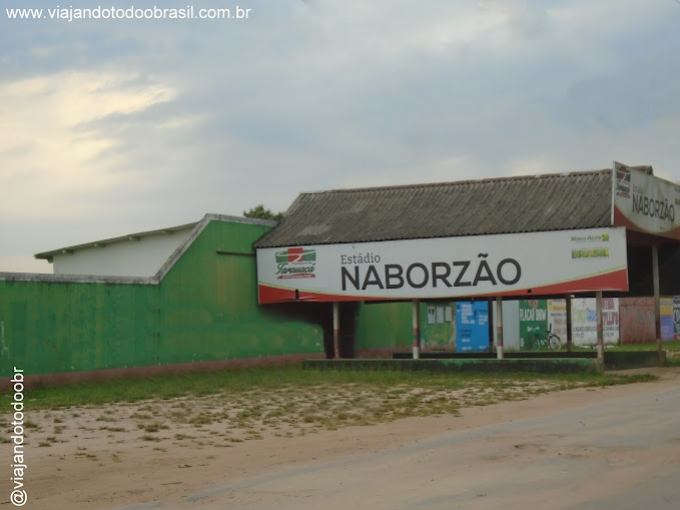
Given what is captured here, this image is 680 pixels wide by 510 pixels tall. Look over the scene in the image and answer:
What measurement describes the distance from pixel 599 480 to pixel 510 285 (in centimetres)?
1923

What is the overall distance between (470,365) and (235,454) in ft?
51.8

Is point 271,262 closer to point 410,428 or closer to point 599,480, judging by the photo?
point 410,428

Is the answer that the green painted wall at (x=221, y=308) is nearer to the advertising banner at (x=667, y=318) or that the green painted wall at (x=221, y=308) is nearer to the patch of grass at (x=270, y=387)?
the patch of grass at (x=270, y=387)

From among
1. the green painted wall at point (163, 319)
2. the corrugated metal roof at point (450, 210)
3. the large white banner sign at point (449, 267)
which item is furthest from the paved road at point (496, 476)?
the corrugated metal roof at point (450, 210)

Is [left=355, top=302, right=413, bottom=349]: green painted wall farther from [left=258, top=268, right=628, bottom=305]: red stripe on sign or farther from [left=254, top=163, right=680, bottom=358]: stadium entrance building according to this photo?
[left=258, top=268, right=628, bottom=305]: red stripe on sign

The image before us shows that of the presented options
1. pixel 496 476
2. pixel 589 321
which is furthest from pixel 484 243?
pixel 589 321

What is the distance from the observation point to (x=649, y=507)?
8492 millimetres

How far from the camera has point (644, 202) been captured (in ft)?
92.4

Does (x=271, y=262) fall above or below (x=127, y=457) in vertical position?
above

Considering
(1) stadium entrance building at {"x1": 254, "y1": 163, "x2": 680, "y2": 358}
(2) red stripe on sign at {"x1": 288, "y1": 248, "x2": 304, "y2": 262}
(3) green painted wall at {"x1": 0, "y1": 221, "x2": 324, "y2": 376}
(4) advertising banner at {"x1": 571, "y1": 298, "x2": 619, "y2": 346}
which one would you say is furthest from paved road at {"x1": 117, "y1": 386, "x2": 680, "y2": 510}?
(4) advertising banner at {"x1": 571, "y1": 298, "x2": 619, "y2": 346}

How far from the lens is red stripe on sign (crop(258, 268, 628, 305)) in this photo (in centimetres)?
2703

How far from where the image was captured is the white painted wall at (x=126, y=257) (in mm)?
35938

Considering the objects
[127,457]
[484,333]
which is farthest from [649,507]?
[484,333]

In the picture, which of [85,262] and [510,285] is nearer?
[510,285]
